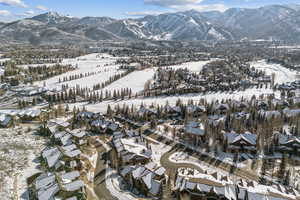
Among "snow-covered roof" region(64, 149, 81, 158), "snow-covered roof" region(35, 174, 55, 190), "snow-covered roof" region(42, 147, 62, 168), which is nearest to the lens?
"snow-covered roof" region(35, 174, 55, 190)

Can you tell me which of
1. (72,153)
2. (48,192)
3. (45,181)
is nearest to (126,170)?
(72,153)

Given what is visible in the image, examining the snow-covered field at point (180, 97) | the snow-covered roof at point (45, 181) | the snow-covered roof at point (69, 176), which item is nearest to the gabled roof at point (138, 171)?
the snow-covered roof at point (69, 176)

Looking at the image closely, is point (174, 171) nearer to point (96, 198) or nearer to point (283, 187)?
point (96, 198)

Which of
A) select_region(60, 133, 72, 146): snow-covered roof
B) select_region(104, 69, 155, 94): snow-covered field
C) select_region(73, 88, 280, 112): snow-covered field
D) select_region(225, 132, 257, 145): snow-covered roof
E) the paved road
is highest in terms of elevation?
select_region(104, 69, 155, 94): snow-covered field

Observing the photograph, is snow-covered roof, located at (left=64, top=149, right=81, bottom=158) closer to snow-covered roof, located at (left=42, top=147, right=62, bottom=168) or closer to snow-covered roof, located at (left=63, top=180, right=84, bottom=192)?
snow-covered roof, located at (left=42, top=147, right=62, bottom=168)

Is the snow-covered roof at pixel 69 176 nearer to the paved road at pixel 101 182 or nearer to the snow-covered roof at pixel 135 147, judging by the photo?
the paved road at pixel 101 182

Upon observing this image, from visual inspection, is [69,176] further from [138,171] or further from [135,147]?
[135,147]

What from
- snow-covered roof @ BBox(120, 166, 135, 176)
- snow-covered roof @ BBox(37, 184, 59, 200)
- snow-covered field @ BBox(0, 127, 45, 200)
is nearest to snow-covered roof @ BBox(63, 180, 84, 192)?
snow-covered roof @ BBox(37, 184, 59, 200)

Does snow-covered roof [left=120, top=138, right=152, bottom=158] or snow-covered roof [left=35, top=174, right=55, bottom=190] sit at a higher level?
snow-covered roof [left=120, top=138, right=152, bottom=158]

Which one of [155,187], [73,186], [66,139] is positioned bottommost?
[155,187]
